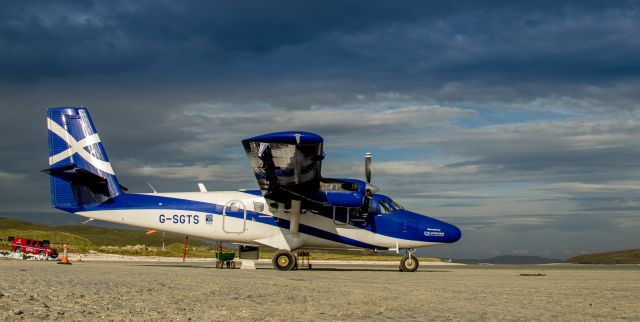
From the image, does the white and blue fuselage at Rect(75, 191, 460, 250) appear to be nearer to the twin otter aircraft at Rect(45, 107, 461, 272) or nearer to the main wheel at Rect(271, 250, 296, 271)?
the twin otter aircraft at Rect(45, 107, 461, 272)

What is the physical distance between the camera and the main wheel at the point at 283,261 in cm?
2284

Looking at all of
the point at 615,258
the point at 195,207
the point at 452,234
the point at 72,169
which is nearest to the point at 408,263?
the point at 452,234

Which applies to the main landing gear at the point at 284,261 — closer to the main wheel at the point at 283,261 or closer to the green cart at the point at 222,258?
the main wheel at the point at 283,261

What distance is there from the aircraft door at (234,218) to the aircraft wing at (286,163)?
4.19 feet

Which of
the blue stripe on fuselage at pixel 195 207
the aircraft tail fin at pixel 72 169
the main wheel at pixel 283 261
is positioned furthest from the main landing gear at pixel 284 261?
the aircraft tail fin at pixel 72 169

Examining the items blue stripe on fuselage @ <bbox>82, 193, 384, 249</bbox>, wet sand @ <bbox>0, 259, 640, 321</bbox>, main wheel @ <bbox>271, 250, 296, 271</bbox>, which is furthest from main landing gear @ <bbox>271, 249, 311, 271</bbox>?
wet sand @ <bbox>0, 259, 640, 321</bbox>

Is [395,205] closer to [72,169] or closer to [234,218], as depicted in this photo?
[234,218]

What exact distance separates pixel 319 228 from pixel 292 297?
12267 millimetres

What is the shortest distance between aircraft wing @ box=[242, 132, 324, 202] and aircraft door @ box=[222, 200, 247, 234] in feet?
4.19

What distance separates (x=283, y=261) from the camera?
75.1ft

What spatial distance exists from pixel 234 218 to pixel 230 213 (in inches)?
9.6

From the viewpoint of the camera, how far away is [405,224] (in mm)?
23641

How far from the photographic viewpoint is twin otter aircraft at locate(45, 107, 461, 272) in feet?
76.6

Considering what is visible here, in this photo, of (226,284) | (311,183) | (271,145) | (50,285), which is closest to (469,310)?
(226,284)
